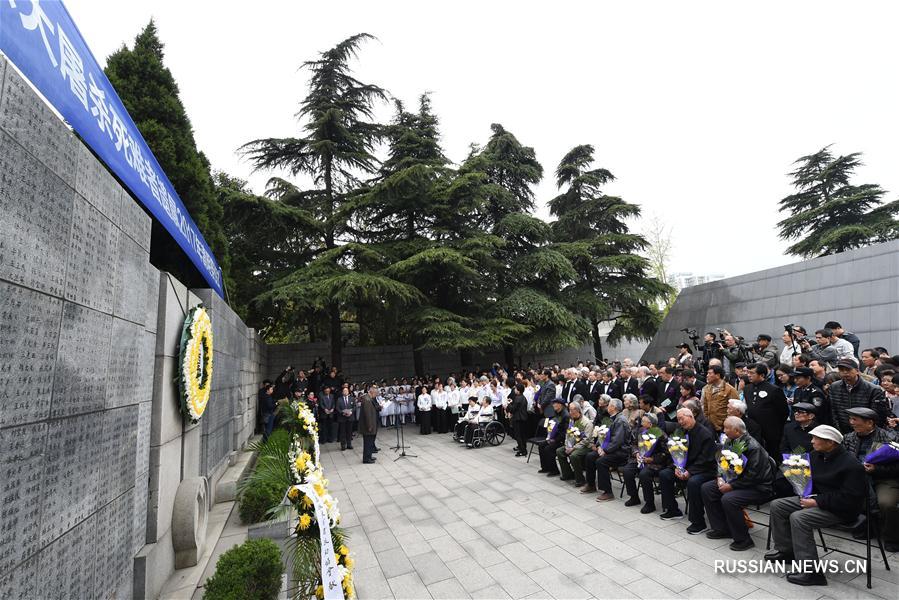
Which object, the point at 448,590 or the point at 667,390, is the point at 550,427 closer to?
the point at 667,390

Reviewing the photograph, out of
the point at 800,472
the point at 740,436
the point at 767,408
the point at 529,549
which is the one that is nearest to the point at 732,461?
the point at 740,436

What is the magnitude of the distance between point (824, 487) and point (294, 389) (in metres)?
12.9

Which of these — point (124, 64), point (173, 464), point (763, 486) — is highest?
point (124, 64)

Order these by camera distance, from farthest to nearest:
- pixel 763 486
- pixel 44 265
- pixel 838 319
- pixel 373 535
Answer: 1. pixel 838 319
2. pixel 373 535
3. pixel 763 486
4. pixel 44 265

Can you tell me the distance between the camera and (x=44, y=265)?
8.08 ft

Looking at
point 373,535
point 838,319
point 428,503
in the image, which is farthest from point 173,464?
point 838,319

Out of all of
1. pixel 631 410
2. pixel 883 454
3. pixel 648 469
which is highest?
pixel 631 410

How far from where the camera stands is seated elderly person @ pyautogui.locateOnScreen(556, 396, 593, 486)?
7.99m

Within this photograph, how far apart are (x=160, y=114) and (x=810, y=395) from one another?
455 inches

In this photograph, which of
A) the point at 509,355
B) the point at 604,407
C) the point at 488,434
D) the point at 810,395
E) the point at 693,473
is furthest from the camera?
the point at 509,355

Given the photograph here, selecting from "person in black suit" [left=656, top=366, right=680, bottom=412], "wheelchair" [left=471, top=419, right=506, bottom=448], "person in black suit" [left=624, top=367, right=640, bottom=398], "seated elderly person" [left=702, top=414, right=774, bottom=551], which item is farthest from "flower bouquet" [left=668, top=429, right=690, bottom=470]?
"wheelchair" [left=471, top=419, right=506, bottom=448]

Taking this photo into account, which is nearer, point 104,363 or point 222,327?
point 104,363

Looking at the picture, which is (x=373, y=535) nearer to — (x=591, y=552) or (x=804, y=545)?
(x=591, y=552)

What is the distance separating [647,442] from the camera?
261 inches
